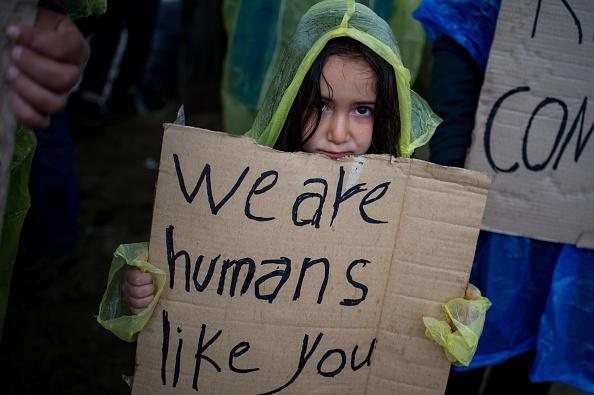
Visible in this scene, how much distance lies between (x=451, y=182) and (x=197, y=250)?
0.49 meters

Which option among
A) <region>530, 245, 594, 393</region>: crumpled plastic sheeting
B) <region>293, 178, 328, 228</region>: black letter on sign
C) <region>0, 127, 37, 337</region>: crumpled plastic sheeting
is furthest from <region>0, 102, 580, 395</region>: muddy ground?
<region>293, 178, 328, 228</region>: black letter on sign

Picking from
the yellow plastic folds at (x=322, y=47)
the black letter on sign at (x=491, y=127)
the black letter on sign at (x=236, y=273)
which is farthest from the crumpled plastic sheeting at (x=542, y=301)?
the black letter on sign at (x=236, y=273)

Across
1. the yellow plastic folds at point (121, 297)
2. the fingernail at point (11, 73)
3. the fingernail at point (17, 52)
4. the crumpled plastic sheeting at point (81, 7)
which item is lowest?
the yellow plastic folds at point (121, 297)

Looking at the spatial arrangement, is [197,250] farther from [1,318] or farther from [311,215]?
[1,318]

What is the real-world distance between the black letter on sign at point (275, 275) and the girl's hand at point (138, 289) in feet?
0.66

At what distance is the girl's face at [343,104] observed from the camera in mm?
1306

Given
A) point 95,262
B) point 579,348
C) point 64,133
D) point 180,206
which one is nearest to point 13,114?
point 180,206

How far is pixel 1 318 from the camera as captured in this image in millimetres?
1264

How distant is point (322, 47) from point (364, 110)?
171mm

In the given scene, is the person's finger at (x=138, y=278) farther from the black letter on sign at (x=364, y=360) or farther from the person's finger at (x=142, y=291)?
the black letter on sign at (x=364, y=360)

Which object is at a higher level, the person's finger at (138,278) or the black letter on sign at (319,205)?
the black letter on sign at (319,205)

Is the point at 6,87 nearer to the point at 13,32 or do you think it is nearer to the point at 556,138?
the point at 13,32

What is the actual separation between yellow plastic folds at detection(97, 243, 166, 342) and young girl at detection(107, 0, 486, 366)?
1.47 ft

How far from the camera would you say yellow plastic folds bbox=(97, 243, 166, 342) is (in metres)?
1.10
